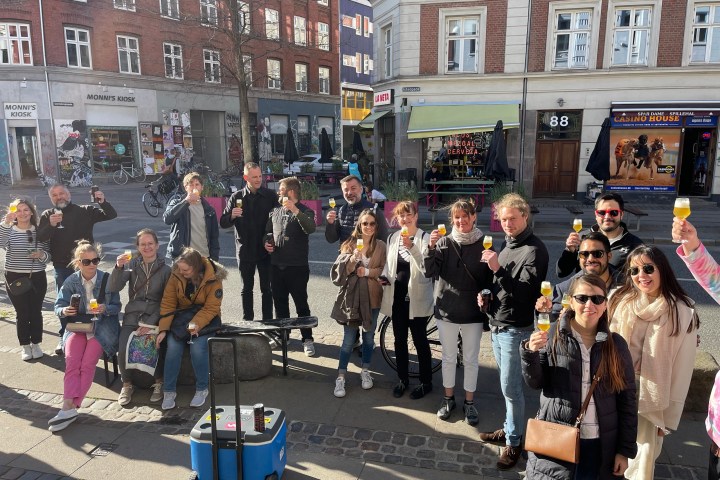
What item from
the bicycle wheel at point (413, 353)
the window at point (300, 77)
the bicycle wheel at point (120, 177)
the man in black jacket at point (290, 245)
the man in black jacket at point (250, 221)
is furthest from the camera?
the window at point (300, 77)

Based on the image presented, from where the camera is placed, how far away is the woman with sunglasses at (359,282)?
16.0 feet

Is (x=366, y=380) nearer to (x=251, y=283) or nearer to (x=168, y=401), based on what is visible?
(x=168, y=401)

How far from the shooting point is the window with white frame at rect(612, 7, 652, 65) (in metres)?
16.9

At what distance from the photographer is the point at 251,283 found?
20.6 feet

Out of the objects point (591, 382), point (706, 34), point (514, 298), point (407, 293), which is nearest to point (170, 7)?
point (706, 34)

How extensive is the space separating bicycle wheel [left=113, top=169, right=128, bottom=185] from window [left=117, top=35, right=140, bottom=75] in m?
5.87

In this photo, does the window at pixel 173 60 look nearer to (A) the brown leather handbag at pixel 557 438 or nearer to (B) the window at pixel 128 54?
(B) the window at pixel 128 54

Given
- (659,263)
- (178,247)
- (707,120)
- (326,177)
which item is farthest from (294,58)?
(659,263)

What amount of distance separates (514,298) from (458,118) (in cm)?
1547

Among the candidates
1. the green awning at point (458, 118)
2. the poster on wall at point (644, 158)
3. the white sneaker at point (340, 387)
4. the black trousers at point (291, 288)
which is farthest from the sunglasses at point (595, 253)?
the poster on wall at point (644, 158)

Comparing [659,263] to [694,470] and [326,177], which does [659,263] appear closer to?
[694,470]

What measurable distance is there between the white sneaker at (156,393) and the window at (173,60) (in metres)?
29.4

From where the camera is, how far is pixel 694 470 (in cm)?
371

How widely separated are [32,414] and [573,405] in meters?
4.76
